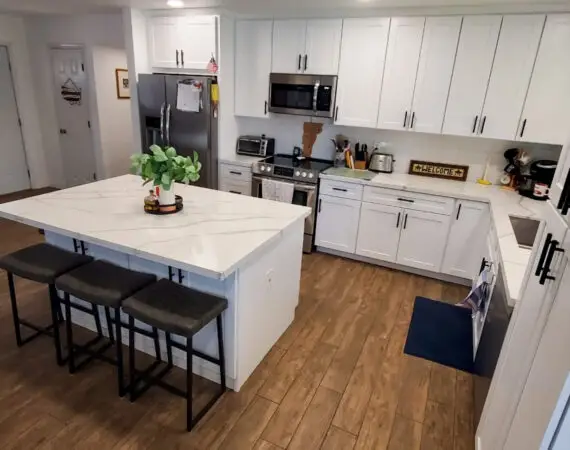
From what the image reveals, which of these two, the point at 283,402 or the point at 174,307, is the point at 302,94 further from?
the point at 283,402

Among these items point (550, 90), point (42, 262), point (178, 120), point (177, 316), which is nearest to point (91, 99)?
point (178, 120)

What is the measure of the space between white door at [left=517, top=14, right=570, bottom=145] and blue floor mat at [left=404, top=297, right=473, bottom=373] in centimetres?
161

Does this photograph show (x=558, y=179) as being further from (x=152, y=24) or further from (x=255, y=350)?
(x=152, y=24)

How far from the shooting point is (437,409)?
2105mm

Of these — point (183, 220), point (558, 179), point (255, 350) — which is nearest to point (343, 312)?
point (255, 350)

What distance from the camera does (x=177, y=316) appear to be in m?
1.73

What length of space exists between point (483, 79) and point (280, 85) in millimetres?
1886

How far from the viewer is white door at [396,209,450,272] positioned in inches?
134

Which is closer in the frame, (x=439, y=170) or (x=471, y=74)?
(x=471, y=74)

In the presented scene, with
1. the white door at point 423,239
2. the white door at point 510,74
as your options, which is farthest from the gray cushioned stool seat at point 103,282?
the white door at point 510,74

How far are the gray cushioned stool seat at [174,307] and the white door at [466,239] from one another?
2342 mm

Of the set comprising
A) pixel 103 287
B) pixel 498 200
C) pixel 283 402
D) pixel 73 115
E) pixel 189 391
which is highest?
pixel 73 115

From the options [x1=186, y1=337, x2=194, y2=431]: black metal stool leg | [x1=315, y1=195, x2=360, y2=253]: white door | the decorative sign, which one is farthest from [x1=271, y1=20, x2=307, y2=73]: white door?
[x1=186, y1=337, x2=194, y2=431]: black metal stool leg

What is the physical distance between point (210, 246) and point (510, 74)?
2.89m
